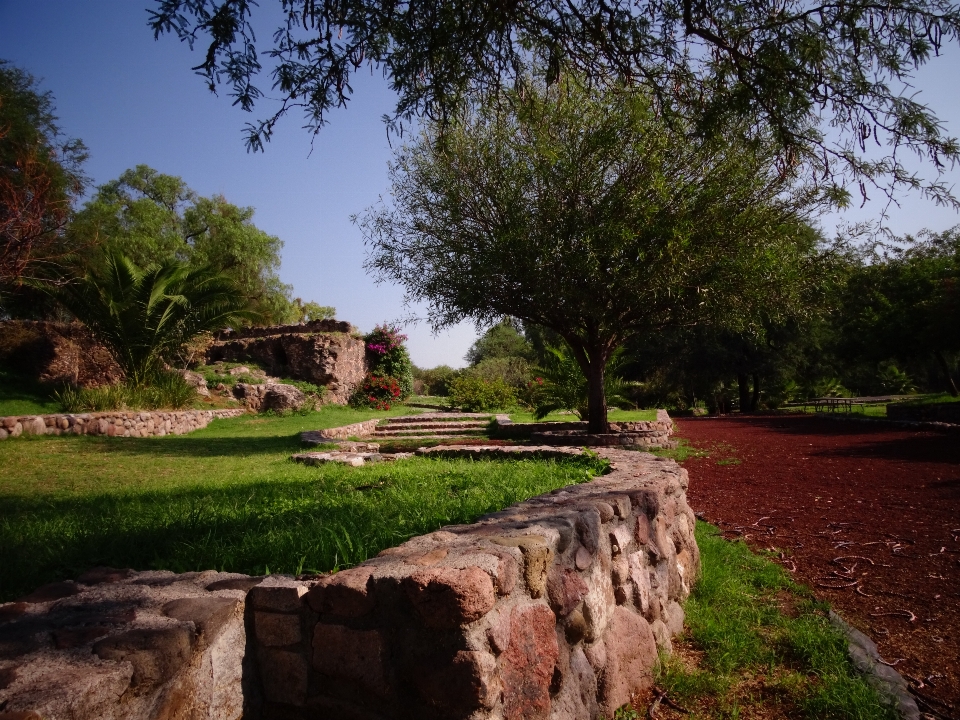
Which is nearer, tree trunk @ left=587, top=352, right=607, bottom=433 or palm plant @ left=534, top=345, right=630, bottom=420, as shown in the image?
tree trunk @ left=587, top=352, right=607, bottom=433

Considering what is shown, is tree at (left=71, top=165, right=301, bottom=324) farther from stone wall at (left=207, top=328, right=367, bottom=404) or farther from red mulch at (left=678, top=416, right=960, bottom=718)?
red mulch at (left=678, top=416, right=960, bottom=718)

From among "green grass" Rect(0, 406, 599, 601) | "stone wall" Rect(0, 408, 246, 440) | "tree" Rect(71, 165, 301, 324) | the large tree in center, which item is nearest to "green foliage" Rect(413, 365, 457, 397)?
"tree" Rect(71, 165, 301, 324)

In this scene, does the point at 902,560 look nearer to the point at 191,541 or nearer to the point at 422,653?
the point at 422,653

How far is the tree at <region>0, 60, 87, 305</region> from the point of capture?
10625mm

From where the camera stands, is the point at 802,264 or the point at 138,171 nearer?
the point at 802,264

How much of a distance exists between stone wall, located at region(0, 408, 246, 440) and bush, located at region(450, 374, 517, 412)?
8.65m

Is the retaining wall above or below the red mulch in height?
above

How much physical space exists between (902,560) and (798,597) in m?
1.31

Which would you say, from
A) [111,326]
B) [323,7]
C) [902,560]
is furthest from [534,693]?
[111,326]

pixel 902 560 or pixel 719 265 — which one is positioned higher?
pixel 719 265

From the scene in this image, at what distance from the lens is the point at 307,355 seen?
67.9ft

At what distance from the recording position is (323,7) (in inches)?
165

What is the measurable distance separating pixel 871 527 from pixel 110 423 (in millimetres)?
12170

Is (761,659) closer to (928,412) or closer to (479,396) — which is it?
(479,396)
